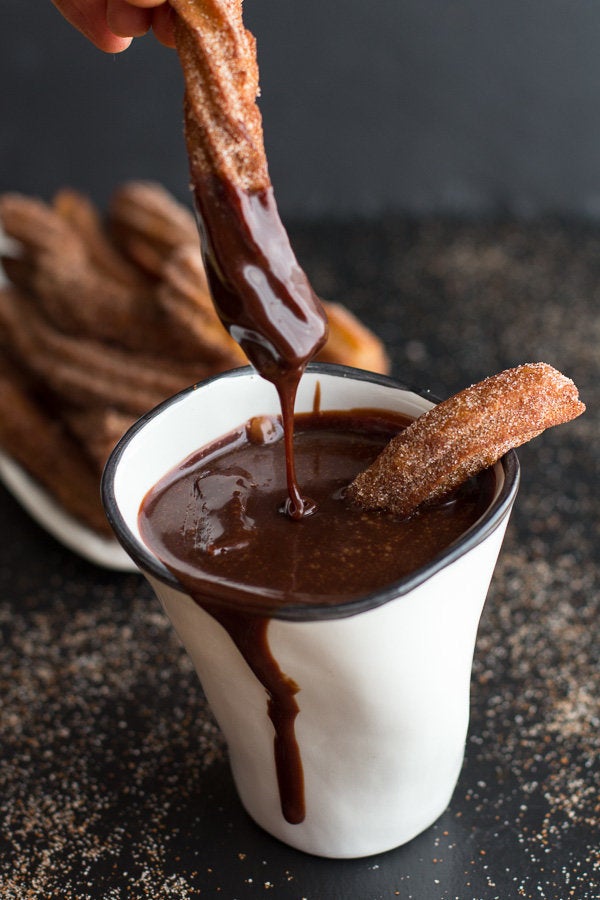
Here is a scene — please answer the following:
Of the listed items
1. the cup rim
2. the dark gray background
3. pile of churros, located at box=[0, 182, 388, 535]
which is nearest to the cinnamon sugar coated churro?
the cup rim

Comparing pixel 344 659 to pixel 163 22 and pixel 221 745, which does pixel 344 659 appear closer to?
pixel 221 745

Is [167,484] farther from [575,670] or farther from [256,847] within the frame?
[575,670]

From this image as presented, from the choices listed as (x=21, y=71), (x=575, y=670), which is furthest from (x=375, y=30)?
(x=575, y=670)

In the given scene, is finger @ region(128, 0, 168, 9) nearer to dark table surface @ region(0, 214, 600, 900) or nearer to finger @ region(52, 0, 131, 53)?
finger @ region(52, 0, 131, 53)

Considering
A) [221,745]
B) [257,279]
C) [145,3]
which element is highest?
[145,3]

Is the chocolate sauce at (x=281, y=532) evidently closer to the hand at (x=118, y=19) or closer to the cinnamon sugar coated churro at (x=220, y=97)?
the cinnamon sugar coated churro at (x=220, y=97)

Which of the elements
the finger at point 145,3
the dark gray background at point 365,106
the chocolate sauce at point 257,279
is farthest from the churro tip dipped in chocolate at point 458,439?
the dark gray background at point 365,106

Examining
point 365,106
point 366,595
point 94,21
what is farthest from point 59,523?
point 365,106
